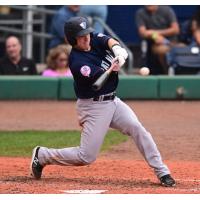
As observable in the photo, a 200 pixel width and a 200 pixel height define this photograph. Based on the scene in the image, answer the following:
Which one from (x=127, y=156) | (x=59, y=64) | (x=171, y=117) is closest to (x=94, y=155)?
(x=127, y=156)

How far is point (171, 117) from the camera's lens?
12.6 meters

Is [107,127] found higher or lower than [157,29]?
higher

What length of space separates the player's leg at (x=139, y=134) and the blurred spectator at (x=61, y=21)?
7.42m

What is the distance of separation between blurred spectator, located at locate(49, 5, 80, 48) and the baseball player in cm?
735

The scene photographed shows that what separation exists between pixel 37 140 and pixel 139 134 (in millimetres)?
3447

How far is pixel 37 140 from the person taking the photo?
419 inches

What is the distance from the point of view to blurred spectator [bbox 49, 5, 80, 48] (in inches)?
580

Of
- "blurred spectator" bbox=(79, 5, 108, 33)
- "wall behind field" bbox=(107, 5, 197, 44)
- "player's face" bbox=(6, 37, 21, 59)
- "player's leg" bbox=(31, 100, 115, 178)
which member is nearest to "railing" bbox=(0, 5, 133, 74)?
"blurred spectator" bbox=(79, 5, 108, 33)

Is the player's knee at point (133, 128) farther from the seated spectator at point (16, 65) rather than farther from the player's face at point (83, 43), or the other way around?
the seated spectator at point (16, 65)

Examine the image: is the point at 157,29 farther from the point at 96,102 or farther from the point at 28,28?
the point at 96,102

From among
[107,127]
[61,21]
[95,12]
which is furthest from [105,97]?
[95,12]

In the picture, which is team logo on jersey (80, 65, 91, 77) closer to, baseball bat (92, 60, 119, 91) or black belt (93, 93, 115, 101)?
baseball bat (92, 60, 119, 91)

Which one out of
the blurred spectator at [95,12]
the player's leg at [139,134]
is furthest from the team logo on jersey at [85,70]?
the blurred spectator at [95,12]

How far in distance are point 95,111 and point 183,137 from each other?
3.72 metres
